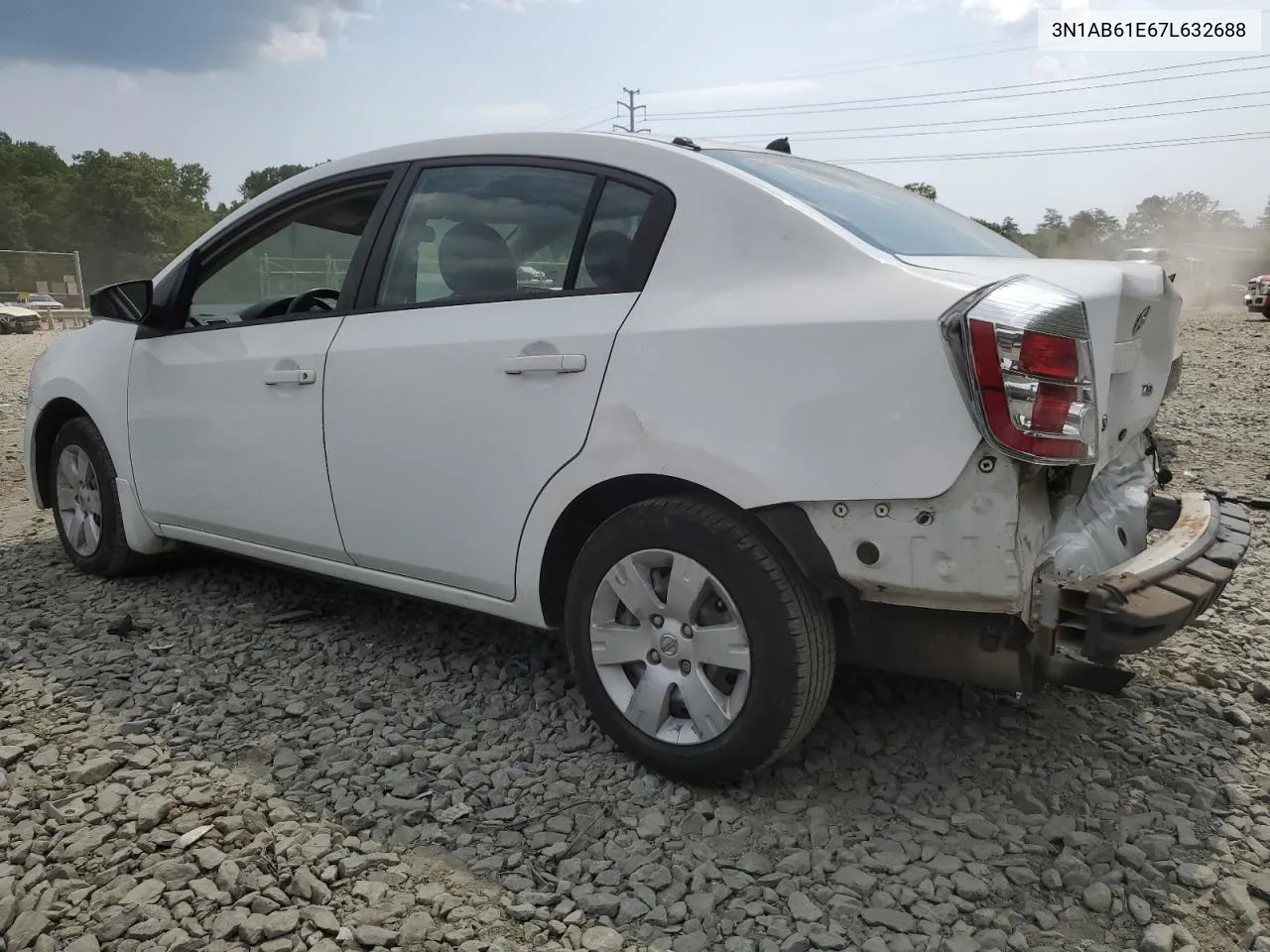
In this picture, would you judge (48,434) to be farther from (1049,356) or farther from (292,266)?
(1049,356)

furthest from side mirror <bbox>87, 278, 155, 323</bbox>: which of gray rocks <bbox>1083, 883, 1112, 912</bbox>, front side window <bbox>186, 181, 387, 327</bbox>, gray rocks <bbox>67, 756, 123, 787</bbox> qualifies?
gray rocks <bbox>1083, 883, 1112, 912</bbox>

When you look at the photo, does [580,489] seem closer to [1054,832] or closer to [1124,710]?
[1054,832]

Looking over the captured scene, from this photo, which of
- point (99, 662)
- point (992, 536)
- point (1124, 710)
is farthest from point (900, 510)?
point (99, 662)

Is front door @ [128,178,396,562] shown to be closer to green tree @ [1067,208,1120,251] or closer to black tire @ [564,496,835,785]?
black tire @ [564,496,835,785]

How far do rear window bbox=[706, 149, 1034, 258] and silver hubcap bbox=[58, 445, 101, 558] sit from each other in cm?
327

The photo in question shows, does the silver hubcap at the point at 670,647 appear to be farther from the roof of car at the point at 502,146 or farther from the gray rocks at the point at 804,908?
the roof of car at the point at 502,146

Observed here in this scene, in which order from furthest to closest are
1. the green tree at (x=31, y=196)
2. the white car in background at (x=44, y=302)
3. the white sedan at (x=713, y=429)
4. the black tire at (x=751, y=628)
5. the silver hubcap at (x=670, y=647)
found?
the green tree at (x=31, y=196) < the white car in background at (x=44, y=302) < the silver hubcap at (x=670, y=647) < the black tire at (x=751, y=628) < the white sedan at (x=713, y=429)

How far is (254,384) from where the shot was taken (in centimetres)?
344

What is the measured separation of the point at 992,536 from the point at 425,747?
67.8 inches

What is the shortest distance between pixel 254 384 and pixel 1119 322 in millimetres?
2740

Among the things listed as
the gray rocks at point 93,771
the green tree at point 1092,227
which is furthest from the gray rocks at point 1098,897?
the green tree at point 1092,227

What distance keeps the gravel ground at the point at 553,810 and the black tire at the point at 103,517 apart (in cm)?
62

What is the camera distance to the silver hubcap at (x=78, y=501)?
4.39m

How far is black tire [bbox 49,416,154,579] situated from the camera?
14.0ft
